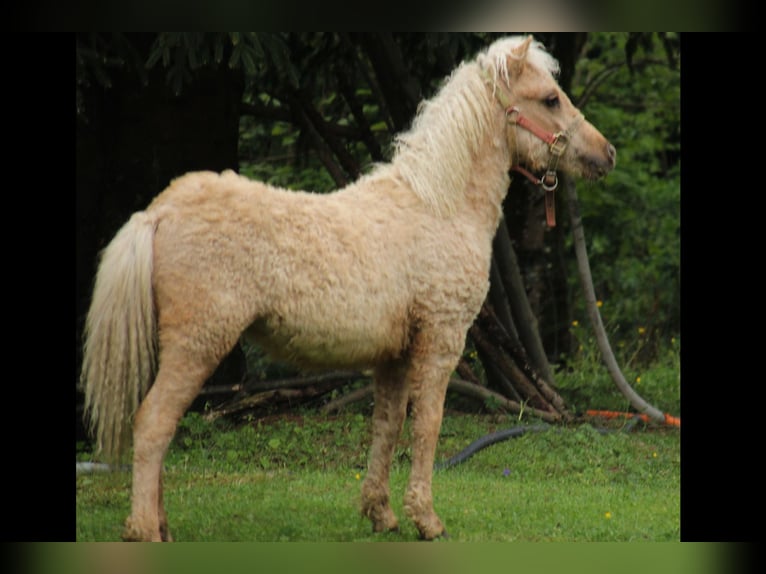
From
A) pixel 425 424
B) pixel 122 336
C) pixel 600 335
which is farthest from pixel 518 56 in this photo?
pixel 600 335

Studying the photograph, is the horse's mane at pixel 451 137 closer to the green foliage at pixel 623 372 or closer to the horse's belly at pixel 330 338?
the horse's belly at pixel 330 338

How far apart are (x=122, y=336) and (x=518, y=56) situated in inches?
104

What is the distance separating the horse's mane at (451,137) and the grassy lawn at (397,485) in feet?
6.27

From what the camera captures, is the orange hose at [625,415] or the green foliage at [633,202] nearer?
the orange hose at [625,415]

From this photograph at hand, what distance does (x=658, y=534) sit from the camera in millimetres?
6484

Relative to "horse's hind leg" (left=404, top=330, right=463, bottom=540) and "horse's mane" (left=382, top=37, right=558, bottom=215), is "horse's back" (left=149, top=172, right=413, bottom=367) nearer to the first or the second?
"horse's hind leg" (left=404, top=330, right=463, bottom=540)

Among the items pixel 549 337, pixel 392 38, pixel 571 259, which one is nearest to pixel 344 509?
pixel 392 38

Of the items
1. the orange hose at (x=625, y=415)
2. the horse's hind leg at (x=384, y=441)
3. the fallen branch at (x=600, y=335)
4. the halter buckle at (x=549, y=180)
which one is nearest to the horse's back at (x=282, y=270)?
the horse's hind leg at (x=384, y=441)

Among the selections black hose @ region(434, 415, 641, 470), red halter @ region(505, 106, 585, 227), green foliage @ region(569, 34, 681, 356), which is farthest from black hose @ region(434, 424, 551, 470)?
green foliage @ region(569, 34, 681, 356)

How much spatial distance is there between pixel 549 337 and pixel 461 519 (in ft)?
18.2

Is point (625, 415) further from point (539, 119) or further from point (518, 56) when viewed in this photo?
point (518, 56)

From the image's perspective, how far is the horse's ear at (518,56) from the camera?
610 cm
